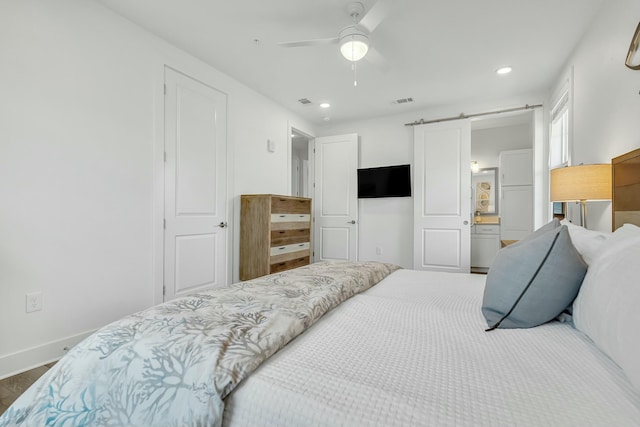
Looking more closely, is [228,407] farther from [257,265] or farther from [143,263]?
[257,265]

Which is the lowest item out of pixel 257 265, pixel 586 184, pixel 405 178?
pixel 257 265

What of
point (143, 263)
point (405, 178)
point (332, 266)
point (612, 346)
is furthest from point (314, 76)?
point (612, 346)

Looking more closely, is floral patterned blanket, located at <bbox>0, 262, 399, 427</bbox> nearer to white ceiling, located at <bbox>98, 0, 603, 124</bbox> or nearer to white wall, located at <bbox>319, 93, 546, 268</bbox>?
white ceiling, located at <bbox>98, 0, 603, 124</bbox>

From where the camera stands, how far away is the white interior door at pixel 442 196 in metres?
4.16

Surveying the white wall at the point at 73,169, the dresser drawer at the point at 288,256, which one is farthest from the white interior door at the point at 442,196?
the white wall at the point at 73,169

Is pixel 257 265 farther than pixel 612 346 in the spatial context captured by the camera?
Yes

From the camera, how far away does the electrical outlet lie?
1939mm

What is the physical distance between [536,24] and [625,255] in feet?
8.45

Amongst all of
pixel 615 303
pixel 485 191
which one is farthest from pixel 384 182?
pixel 615 303

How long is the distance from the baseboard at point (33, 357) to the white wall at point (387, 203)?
3.76 metres

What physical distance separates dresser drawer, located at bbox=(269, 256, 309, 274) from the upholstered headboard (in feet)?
9.74

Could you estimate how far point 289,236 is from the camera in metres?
3.84

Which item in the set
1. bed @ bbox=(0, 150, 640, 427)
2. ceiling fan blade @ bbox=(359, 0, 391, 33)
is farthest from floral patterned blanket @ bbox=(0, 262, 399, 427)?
ceiling fan blade @ bbox=(359, 0, 391, 33)

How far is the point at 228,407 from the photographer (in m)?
0.70
